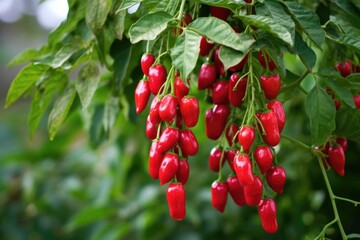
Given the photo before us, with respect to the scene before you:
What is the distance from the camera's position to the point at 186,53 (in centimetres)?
81

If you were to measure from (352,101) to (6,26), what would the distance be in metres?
7.99

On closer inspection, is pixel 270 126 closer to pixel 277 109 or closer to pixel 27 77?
pixel 277 109

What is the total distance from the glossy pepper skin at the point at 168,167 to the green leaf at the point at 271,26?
0.23 metres

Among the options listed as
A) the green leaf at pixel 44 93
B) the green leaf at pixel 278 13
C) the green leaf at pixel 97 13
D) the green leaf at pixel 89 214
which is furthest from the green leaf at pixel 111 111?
the green leaf at pixel 89 214

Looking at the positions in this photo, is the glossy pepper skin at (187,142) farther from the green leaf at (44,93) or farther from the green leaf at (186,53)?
the green leaf at (44,93)

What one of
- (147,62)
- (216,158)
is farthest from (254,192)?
(147,62)

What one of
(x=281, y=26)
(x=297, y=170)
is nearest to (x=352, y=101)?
(x=281, y=26)

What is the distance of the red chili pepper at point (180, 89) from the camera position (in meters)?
0.87

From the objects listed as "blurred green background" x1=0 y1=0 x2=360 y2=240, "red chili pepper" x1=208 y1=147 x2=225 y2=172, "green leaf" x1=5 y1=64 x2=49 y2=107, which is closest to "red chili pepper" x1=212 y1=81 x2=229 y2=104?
"red chili pepper" x1=208 y1=147 x2=225 y2=172

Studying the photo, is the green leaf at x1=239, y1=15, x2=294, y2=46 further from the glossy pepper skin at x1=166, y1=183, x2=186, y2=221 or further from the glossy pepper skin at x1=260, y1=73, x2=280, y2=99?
the glossy pepper skin at x1=166, y1=183, x2=186, y2=221

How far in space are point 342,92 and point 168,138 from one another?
0.92 ft

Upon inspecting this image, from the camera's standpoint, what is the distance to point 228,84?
948 mm

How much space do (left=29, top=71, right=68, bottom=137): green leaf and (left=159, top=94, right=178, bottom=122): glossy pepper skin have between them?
1.18ft

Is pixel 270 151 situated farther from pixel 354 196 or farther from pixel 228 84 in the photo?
pixel 354 196
